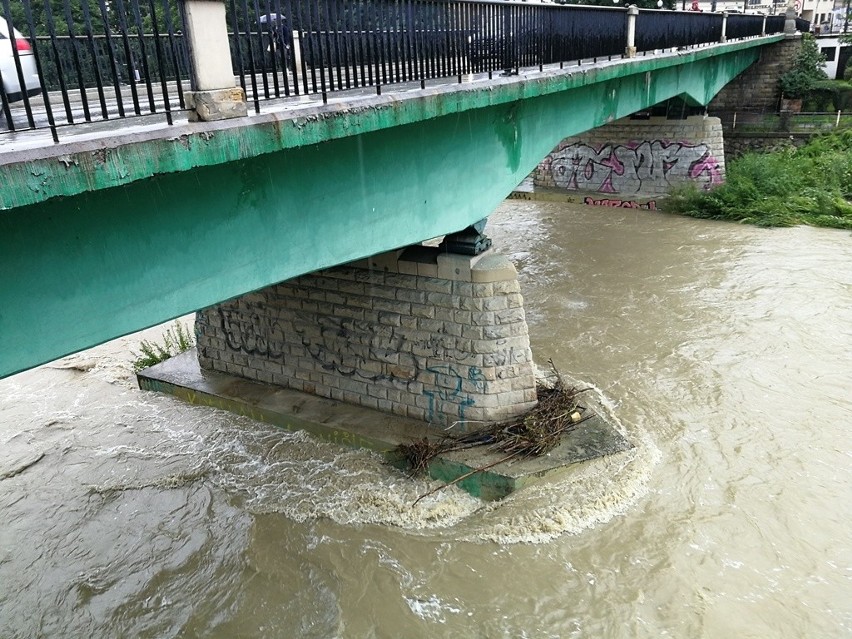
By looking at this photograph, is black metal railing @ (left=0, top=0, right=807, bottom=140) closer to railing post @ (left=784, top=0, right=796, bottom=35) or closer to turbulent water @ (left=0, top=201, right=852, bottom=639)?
turbulent water @ (left=0, top=201, right=852, bottom=639)

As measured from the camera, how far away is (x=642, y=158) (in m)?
25.1

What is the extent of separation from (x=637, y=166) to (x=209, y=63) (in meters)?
23.2

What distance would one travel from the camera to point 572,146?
85.0 feet

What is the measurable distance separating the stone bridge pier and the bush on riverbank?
629 inches

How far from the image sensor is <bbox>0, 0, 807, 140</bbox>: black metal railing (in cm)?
432

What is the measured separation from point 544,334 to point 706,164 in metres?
14.7

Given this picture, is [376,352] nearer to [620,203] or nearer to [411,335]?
[411,335]

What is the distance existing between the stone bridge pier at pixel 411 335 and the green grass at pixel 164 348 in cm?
306

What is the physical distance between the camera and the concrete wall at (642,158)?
24450 millimetres

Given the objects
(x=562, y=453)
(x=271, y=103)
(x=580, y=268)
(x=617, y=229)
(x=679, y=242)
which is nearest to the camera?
(x=271, y=103)

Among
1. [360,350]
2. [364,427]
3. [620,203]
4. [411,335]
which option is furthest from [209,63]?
[620,203]

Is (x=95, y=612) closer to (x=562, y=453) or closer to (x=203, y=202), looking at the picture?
(x=203, y=202)

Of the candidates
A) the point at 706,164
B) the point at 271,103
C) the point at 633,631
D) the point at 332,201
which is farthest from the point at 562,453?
the point at 706,164

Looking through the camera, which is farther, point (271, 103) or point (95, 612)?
point (95, 612)
